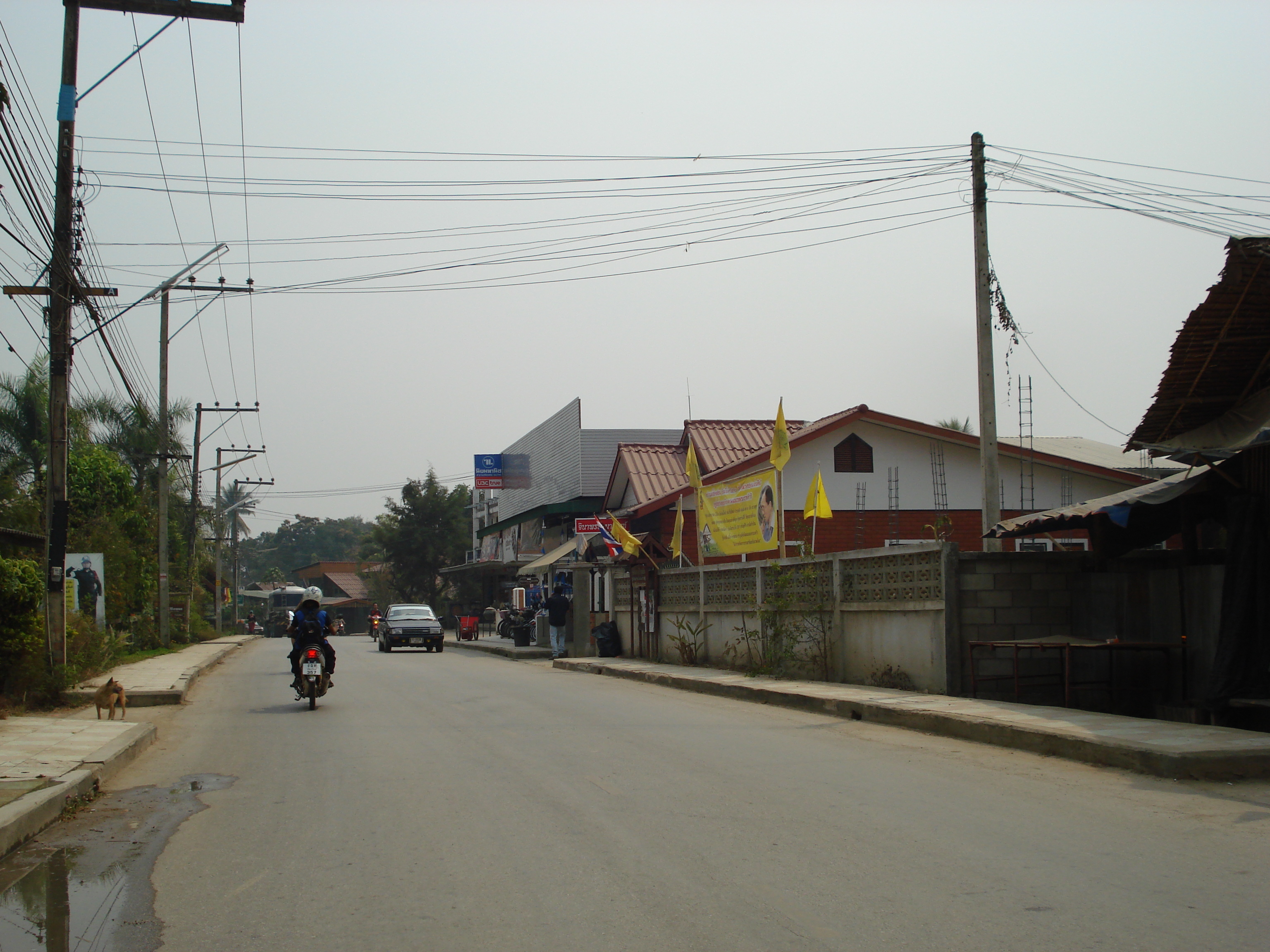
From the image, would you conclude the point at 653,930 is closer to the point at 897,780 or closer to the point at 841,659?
the point at 897,780

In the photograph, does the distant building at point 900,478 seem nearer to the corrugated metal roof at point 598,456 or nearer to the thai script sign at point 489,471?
the corrugated metal roof at point 598,456

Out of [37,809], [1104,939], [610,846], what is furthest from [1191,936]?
[37,809]

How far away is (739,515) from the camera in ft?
73.9

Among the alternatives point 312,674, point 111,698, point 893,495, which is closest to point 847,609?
point 312,674

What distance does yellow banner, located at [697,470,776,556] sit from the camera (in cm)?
2123

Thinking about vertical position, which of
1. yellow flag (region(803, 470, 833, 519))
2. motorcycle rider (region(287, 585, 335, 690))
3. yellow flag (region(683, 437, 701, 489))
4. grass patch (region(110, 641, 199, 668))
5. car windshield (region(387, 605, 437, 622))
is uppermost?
yellow flag (region(683, 437, 701, 489))

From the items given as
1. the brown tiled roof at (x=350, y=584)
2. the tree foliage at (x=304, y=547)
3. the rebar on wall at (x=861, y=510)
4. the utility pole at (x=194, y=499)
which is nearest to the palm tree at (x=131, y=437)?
the utility pole at (x=194, y=499)

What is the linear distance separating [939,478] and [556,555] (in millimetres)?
15075

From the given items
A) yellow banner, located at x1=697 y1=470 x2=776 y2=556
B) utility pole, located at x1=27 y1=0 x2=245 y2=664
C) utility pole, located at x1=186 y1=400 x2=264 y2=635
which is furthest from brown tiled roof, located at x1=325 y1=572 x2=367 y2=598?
utility pole, located at x1=27 y1=0 x2=245 y2=664

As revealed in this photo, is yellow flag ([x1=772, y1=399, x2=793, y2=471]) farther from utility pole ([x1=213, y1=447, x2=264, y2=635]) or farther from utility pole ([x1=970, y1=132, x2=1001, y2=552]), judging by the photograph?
utility pole ([x1=213, y1=447, x2=264, y2=635])

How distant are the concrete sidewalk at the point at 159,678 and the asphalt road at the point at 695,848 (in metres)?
5.71

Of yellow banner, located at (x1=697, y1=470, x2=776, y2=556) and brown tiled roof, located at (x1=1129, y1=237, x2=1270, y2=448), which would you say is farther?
yellow banner, located at (x1=697, y1=470, x2=776, y2=556)

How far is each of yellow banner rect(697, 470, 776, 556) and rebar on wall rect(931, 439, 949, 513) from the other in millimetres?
9103

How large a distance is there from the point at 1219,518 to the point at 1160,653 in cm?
197
